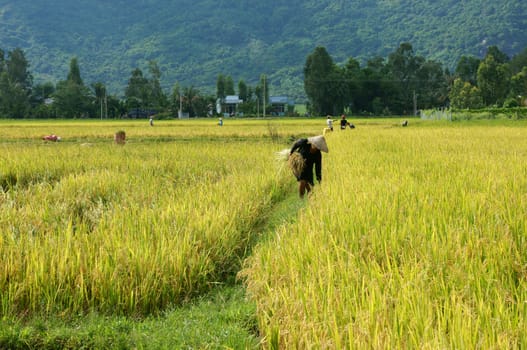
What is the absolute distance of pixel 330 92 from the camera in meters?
63.9

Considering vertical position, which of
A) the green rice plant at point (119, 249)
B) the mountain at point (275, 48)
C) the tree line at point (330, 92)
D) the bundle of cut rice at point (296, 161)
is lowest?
the green rice plant at point (119, 249)

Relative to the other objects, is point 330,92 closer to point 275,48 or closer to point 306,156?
point 306,156

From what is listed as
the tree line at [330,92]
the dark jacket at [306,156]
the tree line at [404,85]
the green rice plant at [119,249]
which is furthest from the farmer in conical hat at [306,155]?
the tree line at [404,85]

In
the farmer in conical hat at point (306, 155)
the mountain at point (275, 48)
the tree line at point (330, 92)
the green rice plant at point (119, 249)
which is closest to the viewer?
the green rice plant at point (119, 249)

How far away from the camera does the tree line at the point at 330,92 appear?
53375 millimetres

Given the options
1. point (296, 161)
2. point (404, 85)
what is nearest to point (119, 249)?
point (296, 161)

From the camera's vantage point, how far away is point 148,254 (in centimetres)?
346

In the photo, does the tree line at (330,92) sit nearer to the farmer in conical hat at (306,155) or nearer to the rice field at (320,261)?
the farmer in conical hat at (306,155)

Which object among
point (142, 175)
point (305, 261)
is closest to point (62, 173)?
point (142, 175)

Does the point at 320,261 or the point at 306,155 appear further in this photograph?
the point at 306,155

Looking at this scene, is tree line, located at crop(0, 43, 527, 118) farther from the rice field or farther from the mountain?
the mountain

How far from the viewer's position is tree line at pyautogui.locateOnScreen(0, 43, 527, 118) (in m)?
53.4

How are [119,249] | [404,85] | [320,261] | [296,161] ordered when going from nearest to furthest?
1. [320,261]
2. [119,249]
3. [296,161]
4. [404,85]

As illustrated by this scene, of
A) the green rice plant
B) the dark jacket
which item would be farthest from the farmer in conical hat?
the green rice plant
